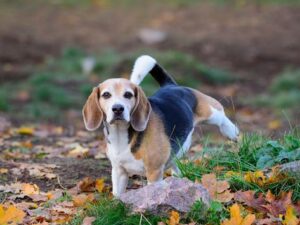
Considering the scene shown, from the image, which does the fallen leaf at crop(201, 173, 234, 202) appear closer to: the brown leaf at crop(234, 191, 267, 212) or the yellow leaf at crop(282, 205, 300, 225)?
the brown leaf at crop(234, 191, 267, 212)

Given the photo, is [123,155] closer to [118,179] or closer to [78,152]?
[118,179]

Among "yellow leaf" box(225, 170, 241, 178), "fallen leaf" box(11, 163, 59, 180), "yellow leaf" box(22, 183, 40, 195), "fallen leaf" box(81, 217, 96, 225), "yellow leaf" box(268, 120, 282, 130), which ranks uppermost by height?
"yellow leaf" box(225, 170, 241, 178)

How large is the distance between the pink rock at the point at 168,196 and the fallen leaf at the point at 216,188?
17cm

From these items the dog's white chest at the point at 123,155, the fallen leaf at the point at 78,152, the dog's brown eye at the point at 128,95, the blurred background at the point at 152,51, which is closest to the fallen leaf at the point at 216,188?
the dog's white chest at the point at 123,155

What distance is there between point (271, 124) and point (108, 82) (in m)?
5.84

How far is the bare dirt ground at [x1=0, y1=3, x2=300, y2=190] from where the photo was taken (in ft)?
54.7

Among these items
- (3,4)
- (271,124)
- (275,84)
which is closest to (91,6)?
(3,4)

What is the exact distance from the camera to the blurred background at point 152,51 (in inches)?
501

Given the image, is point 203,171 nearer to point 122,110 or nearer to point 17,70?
point 122,110

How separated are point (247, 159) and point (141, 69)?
50.7 inches

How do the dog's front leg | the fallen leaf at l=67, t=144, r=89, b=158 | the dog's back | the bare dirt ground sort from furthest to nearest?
the bare dirt ground, the fallen leaf at l=67, t=144, r=89, b=158, the dog's back, the dog's front leg

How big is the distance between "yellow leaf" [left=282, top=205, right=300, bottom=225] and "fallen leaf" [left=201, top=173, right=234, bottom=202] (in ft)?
1.47

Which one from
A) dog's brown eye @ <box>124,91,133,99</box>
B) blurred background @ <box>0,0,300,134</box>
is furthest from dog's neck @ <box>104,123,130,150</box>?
blurred background @ <box>0,0,300,134</box>

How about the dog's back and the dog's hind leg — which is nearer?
the dog's back
